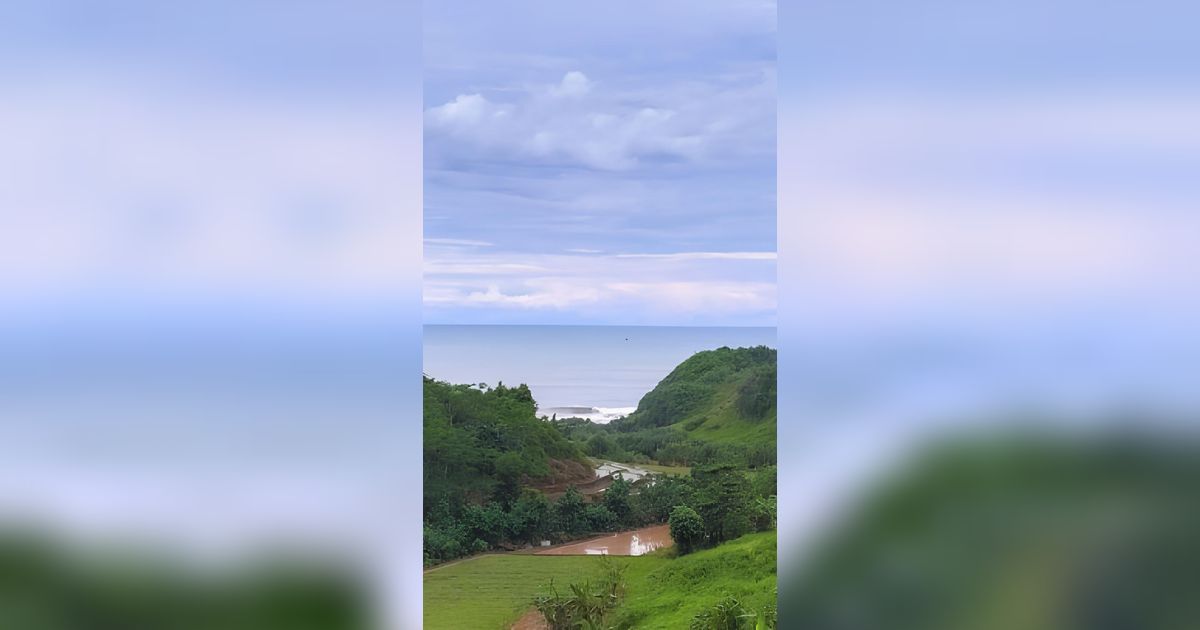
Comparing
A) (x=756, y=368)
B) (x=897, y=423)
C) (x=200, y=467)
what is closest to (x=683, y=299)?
(x=756, y=368)

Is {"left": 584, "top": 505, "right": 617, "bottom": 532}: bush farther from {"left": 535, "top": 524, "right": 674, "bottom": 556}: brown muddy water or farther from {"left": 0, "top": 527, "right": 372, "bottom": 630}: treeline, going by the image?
{"left": 0, "top": 527, "right": 372, "bottom": 630}: treeline

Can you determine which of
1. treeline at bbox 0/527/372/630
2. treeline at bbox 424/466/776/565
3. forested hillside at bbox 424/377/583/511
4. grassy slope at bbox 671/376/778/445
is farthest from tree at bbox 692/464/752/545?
treeline at bbox 0/527/372/630

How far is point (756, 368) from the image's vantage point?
14.7 feet

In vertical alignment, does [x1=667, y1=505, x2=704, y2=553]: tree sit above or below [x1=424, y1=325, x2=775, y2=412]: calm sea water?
below

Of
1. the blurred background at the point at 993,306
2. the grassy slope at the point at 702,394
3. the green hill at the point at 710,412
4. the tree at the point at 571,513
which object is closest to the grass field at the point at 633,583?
the tree at the point at 571,513

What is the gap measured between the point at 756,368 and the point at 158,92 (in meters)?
2.98

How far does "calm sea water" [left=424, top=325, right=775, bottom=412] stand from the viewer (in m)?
4.39

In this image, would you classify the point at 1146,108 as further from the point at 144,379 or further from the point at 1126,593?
the point at 144,379

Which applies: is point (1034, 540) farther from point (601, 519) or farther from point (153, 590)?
point (153, 590)

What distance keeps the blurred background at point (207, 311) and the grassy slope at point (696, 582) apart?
197cm

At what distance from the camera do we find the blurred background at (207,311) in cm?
244

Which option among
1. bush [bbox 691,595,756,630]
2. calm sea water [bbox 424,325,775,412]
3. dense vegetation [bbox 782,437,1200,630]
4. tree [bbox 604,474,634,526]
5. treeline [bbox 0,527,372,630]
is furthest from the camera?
tree [bbox 604,474,634,526]

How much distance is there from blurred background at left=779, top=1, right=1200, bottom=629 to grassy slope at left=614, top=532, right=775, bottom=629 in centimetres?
149

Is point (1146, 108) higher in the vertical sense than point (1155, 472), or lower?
higher
